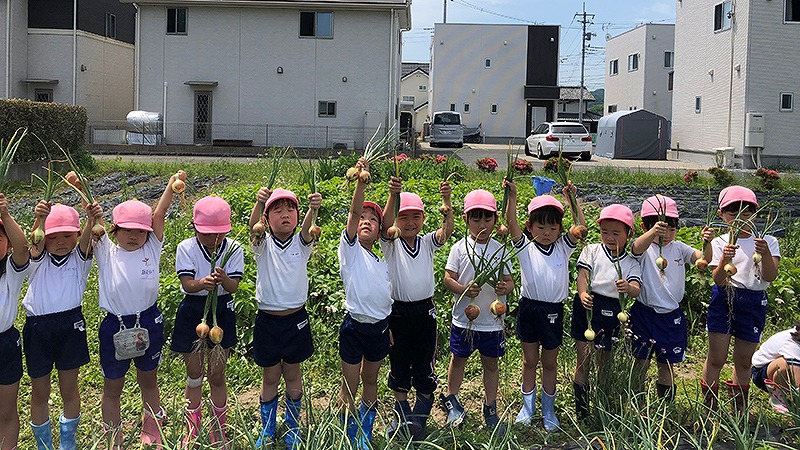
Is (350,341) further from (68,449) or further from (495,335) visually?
(68,449)

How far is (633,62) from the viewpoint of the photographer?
40.6 m

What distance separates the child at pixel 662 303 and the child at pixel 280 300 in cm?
199

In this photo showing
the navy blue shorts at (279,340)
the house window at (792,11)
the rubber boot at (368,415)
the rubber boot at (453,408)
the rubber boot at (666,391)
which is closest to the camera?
the rubber boot at (368,415)

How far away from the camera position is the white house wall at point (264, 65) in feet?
84.8

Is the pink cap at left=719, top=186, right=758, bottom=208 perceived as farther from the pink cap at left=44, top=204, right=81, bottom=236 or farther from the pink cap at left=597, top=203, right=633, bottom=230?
the pink cap at left=44, top=204, right=81, bottom=236

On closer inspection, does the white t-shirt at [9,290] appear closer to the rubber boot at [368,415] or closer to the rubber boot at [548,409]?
the rubber boot at [368,415]

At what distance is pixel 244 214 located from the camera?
8.16 metres

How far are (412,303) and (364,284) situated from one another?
1.19 ft

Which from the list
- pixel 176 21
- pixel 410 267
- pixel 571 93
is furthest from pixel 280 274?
pixel 571 93

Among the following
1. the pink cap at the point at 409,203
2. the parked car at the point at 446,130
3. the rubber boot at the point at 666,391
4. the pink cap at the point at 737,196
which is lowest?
the rubber boot at the point at 666,391

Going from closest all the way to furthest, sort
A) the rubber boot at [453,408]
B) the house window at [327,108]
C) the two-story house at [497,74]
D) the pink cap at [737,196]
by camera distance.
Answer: the rubber boot at [453,408], the pink cap at [737,196], the house window at [327,108], the two-story house at [497,74]

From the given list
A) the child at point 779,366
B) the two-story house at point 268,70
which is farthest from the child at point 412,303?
the two-story house at point 268,70

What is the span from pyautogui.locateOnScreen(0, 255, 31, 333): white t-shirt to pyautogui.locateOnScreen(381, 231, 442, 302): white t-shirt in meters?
1.97

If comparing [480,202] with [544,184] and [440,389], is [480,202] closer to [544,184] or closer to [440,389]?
[440,389]
